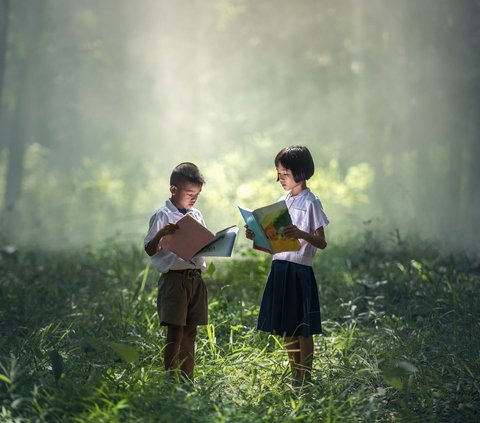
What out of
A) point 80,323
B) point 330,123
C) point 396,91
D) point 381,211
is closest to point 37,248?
point 80,323

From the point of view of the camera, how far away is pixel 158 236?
194 inches

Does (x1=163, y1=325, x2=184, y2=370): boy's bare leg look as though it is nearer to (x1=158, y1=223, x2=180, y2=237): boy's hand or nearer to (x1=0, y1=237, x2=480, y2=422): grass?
(x1=0, y1=237, x2=480, y2=422): grass

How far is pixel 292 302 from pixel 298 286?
0.35 ft

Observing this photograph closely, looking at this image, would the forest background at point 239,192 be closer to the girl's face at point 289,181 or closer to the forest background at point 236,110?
the forest background at point 236,110

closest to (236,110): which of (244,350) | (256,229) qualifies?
(244,350)

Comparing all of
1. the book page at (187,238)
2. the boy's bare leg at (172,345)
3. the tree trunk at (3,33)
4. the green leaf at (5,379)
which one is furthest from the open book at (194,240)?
the tree trunk at (3,33)

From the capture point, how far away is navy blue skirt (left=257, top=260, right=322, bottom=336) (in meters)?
5.25

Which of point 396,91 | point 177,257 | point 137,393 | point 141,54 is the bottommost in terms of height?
point 137,393

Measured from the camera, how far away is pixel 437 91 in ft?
44.4

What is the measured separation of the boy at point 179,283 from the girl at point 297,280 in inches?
18.7

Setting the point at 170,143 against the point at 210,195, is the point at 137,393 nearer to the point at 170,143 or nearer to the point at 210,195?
the point at 210,195

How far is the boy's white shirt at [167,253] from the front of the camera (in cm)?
502

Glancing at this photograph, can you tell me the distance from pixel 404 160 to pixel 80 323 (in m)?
10.6

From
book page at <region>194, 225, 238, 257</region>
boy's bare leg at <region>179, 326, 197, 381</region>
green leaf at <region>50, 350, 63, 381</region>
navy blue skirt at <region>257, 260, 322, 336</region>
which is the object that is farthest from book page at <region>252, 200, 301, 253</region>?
green leaf at <region>50, 350, 63, 381</region>
